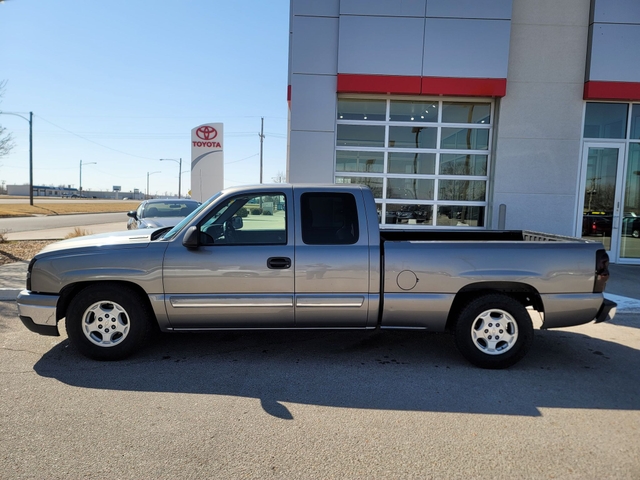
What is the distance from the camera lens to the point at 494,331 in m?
4.46

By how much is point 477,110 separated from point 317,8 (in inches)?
174

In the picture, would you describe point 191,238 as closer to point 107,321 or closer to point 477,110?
point 107,321

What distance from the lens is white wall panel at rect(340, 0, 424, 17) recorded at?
9.88 m

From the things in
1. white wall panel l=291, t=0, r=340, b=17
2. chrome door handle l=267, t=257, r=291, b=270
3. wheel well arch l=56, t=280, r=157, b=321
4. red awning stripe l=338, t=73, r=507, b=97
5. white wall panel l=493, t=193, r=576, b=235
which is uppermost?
white wall panel l=291, t=0, r=340, b=17

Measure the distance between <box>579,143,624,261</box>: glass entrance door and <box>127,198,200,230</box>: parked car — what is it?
32.1ft

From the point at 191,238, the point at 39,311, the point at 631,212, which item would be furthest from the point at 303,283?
the point at 631,212

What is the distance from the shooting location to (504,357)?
442 centimetres

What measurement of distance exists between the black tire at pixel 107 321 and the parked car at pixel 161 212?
599 centimetres

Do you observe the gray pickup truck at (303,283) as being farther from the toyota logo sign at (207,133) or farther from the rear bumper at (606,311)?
the toyota logo sign at (207,133)

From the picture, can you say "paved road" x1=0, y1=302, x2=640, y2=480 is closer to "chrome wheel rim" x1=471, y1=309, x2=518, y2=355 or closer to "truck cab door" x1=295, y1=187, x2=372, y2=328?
"chrome wheel rim" x1=471, y1=309, x2=518, y2=355

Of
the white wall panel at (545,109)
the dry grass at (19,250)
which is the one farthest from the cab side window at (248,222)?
the dry grass at (19,250)

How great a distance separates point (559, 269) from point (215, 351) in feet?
11.9

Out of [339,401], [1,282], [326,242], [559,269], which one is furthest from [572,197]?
[1,282]

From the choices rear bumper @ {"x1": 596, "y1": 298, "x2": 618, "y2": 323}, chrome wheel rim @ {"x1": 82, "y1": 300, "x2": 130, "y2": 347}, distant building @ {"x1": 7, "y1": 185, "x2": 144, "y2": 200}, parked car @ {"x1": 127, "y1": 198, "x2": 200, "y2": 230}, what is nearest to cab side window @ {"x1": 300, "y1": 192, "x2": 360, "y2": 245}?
chrome wheel rim @ {"x1": 82, "y1": 300, "x2": 130, "y2": 347}
